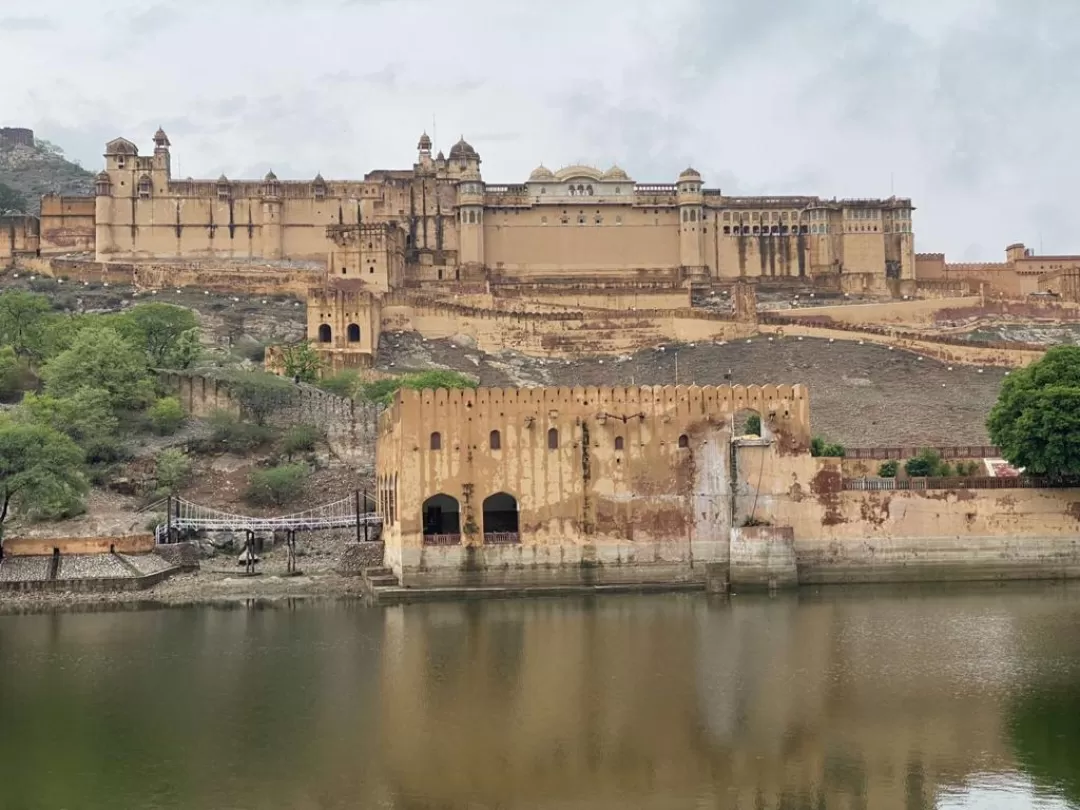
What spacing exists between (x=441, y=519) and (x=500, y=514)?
1439 mm

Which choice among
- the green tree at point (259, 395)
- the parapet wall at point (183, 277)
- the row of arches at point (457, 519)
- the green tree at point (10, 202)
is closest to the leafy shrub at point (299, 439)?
the green tree at point (259, 395)

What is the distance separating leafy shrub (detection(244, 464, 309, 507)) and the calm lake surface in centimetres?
925

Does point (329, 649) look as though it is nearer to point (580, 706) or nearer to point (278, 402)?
point (580, 706)

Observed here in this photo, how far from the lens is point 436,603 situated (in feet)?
99.2

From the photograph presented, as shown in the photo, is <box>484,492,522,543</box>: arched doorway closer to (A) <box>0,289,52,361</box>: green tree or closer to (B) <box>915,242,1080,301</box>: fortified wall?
(A) <box>0,289,52,361</box>: green tree

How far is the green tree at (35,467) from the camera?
33469mm

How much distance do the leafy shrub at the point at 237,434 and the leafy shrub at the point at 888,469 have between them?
1816 centimetres

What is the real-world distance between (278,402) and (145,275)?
23915 millimetres

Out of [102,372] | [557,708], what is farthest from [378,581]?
[102,372]

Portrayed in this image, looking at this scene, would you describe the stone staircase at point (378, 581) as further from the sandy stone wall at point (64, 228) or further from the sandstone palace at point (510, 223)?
the sandy stone wall at point (64, 228)

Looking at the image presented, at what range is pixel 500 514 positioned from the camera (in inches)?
1288

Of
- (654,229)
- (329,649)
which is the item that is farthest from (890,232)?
(329,649)

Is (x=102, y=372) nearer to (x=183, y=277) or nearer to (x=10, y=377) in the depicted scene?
(x=10, y=377)

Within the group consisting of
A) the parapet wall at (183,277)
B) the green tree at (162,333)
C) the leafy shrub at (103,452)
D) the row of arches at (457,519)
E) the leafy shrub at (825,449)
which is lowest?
the row of arches at (457,519)
